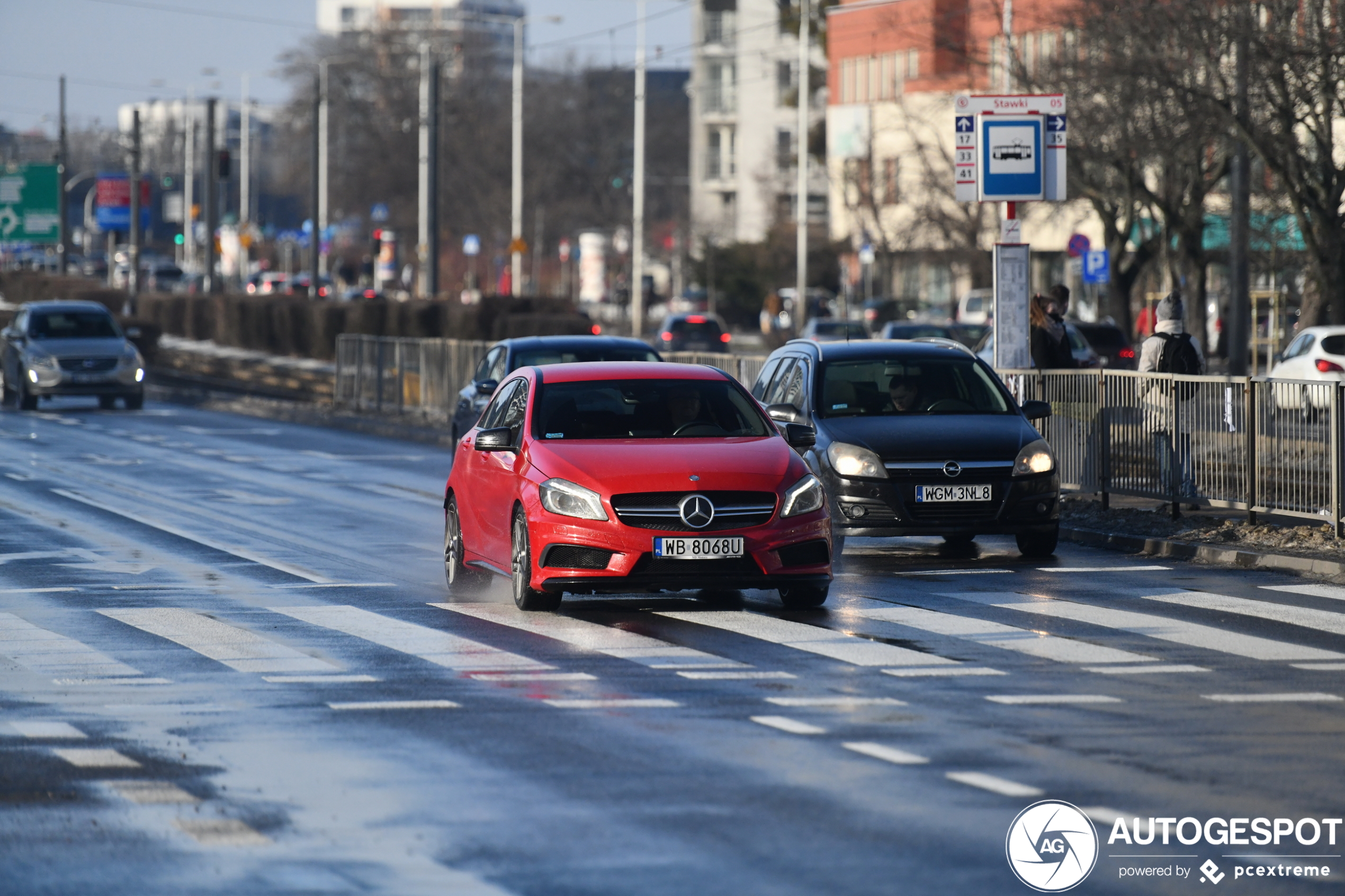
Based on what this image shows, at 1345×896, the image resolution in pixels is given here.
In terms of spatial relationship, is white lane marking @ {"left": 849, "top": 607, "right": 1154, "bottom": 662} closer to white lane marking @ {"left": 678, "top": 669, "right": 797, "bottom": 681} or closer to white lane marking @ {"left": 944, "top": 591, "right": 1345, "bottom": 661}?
white lane marking @ {"left": 944, "top": 591, "right": 1345, "bottom": 661}

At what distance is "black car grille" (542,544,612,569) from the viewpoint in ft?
41.4

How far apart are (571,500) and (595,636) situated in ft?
3.31

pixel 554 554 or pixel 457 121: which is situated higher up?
pixel 457 121

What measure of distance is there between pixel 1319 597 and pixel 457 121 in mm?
95042

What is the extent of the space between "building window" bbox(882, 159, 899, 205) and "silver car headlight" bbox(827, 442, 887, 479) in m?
65.3

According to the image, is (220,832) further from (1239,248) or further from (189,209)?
(189,209)

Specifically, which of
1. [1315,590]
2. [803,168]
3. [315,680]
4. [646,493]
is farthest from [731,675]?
[803,168]

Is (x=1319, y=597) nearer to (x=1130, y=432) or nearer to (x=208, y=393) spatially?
(x=1130, y=432)

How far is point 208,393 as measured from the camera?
4650 centimetres

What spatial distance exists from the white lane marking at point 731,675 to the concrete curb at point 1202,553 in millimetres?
6150

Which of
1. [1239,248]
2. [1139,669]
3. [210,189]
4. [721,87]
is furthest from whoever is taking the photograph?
[721,87]

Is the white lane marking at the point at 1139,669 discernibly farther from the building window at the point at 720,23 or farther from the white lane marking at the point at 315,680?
the building window at the point at 720,23

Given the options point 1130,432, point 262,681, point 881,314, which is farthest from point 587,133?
point 262,681

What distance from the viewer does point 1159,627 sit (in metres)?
12.5
